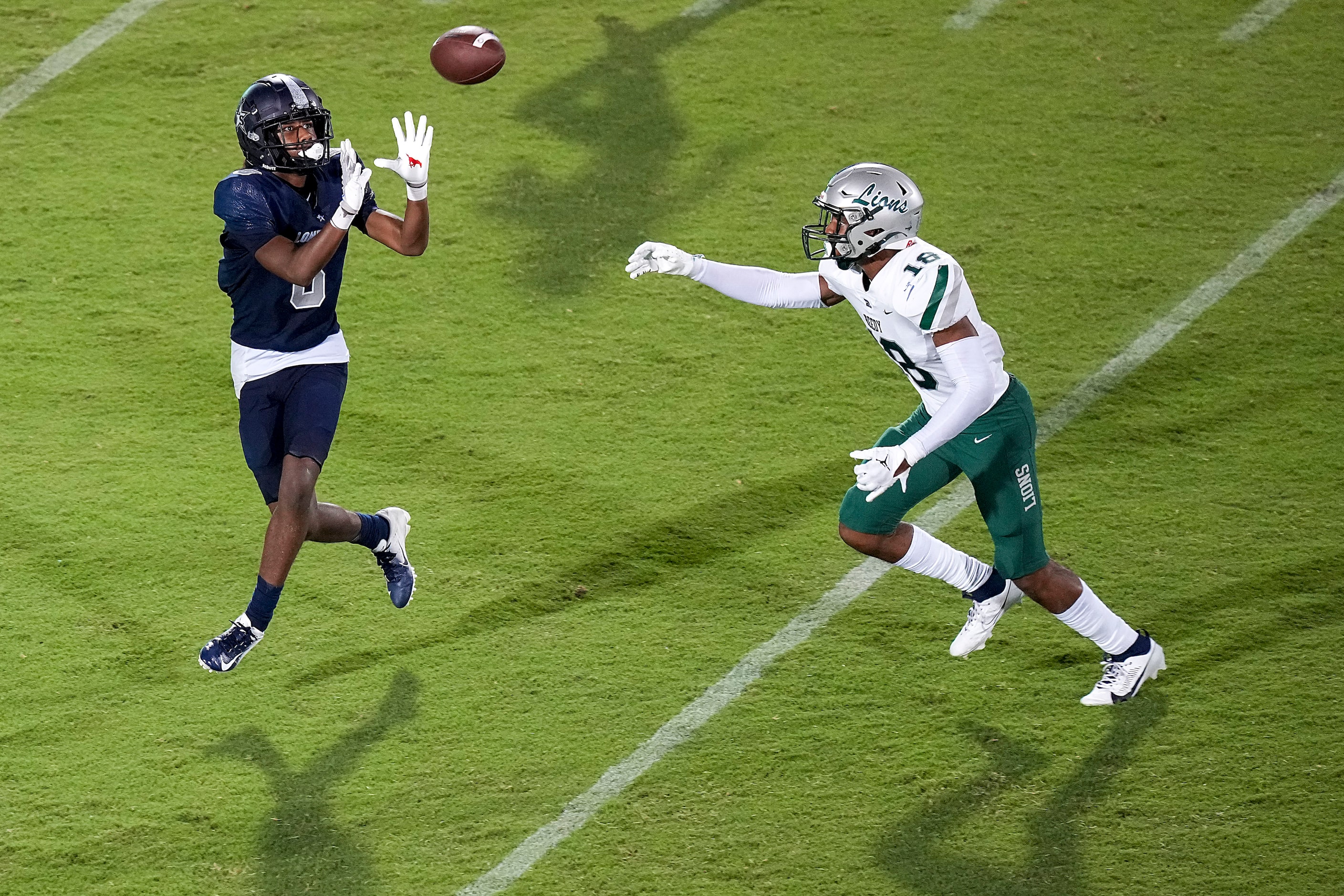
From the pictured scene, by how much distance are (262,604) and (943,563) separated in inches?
85.7

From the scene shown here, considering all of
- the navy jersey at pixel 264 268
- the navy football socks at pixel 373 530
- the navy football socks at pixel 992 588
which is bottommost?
the navy football socks at pixel 992 588

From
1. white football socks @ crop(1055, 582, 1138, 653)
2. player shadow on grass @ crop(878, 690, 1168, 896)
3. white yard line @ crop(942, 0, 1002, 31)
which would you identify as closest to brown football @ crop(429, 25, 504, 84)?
white football socks @ crop(1055, 582, 1138, 653)

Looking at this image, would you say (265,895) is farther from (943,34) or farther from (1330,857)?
(943,34)

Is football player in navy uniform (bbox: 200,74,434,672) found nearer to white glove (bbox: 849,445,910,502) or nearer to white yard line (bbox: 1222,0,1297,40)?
white glove (bbox: 849,445,910,502)

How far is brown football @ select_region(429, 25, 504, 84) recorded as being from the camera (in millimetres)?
6270

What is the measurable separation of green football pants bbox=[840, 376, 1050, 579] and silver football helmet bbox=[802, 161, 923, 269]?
0.59 meters

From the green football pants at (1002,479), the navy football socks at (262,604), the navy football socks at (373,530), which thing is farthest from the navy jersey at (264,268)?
the green football pants at (1002,479)

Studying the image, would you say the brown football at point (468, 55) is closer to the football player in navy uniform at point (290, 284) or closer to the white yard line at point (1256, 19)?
the football player in navy uniform at point (290, 284)

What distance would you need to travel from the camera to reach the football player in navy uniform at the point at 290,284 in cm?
505

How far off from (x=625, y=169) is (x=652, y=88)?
798 millimetres

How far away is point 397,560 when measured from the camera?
559 cm

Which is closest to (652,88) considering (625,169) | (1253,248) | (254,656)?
(625,169)

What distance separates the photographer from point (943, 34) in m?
9.30

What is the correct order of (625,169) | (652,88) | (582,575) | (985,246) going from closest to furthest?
(582,575) → (985,246) → (625,169) → (652,88)
